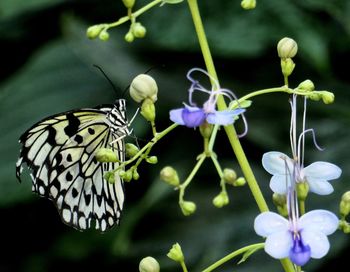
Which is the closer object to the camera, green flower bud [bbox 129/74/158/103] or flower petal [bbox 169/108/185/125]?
flower petal [bbox 169/108/185/125]

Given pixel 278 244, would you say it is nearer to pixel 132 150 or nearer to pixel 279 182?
pixel 279 182

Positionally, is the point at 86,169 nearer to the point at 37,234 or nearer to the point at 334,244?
the point at 334,244

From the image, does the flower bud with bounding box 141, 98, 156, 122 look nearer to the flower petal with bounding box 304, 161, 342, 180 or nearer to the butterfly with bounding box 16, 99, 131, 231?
the flower petal with bounding box 304, 161, 342, 180

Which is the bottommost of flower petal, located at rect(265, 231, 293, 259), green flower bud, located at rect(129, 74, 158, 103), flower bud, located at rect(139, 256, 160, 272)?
flower bud, located at rect(139, 256, 160, 272)

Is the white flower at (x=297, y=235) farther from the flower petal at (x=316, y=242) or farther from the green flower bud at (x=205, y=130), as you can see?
the green flower bud at (x=205, y=130)

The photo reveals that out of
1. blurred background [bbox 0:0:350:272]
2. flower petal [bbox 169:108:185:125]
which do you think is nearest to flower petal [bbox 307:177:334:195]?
flower petal [bbox 169:108:185:125]

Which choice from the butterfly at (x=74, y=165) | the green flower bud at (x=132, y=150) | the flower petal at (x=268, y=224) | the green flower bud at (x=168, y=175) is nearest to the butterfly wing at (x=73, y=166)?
the butterfly at (x=74, y=165)

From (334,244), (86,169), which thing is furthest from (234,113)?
(334,244)
